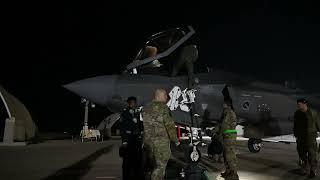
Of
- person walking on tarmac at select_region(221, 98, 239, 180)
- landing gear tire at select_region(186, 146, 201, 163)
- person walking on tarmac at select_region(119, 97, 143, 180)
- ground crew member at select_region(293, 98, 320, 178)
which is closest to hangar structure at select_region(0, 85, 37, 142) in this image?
landing gear tire at select_region(186, 146, 201, 163)

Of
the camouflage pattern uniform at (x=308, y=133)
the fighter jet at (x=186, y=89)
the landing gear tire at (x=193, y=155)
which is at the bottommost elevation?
the landing gear tire at (x=193, y=155)

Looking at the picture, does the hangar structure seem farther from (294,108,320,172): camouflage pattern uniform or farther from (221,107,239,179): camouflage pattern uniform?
(294,108,320,172): camouflage pattern uniform

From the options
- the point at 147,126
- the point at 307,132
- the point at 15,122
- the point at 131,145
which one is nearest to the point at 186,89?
the point at 307,132

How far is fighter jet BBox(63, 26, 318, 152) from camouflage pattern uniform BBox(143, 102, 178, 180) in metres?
4.96

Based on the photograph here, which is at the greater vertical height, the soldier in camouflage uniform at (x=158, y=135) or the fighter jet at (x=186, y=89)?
the fighter jet at (x=186, y=89)

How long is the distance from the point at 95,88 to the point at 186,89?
273 cm

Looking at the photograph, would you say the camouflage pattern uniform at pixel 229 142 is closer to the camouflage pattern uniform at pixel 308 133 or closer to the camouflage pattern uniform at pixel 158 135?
the camouflage pattern uniform at pixel 308 133

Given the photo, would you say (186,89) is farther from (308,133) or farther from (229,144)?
(308,133)

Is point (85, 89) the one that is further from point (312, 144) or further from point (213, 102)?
point (312, 144)

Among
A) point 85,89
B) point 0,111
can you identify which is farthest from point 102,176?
point 0,111

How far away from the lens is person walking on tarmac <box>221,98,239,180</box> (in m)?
8.02

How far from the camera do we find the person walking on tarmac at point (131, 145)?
290 inches

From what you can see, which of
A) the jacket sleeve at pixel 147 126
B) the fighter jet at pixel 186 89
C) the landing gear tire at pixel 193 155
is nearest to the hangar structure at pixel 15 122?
the fighter jet at pixel 186 89

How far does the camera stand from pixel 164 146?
639 centimetres
